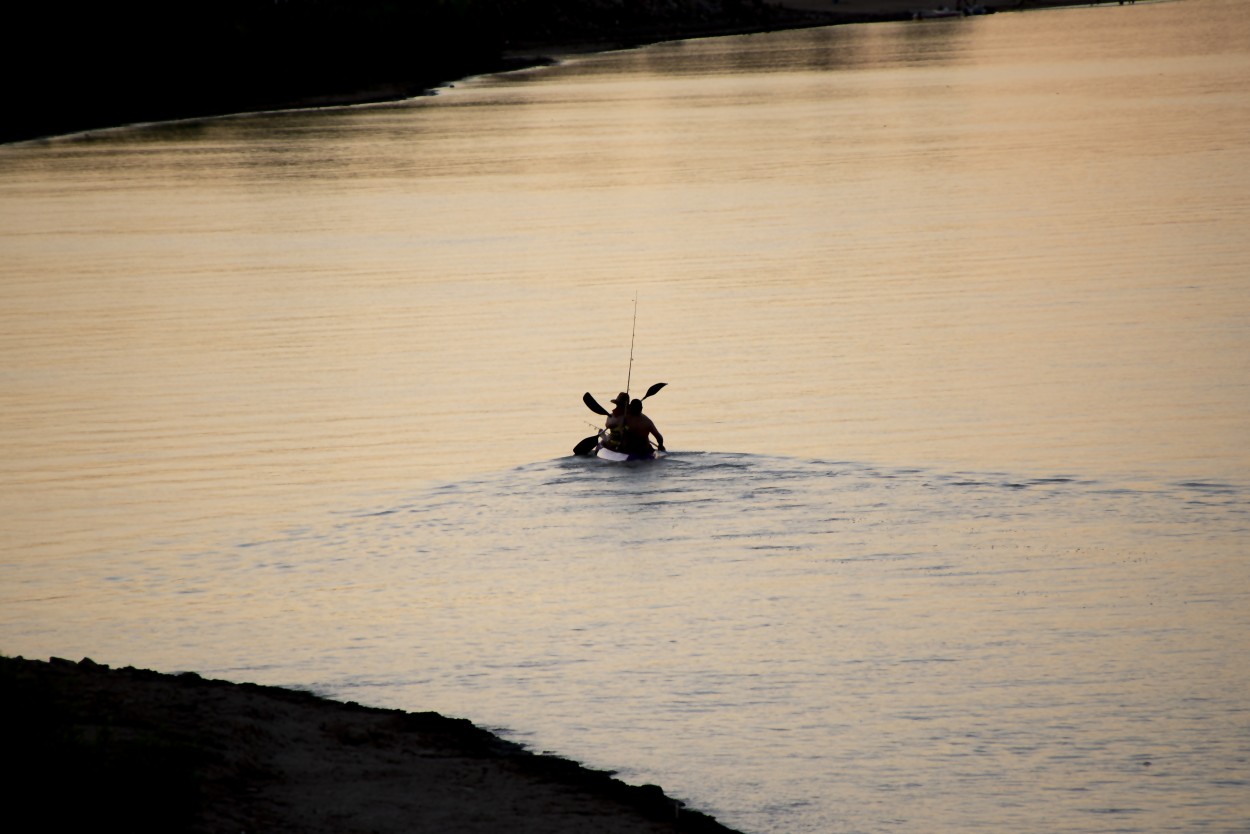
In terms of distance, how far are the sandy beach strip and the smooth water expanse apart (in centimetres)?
94

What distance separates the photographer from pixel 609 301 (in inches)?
1526

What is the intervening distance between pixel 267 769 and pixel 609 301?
26578 mm

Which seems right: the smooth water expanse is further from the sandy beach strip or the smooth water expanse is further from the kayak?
the sandy beach strip

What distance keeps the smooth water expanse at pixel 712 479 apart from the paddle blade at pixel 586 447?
481 millimetres

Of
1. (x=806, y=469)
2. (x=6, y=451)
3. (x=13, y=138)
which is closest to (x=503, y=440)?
(x=806, y=469)

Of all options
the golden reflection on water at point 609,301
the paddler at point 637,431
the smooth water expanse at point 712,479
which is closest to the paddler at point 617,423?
the paddler at point 637,431

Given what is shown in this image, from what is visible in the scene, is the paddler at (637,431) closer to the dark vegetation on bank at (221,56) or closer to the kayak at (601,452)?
the kayak at (601,452)

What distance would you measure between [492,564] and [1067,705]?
6816 mm

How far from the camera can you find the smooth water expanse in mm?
15211

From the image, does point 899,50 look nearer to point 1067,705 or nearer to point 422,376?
point 422,376

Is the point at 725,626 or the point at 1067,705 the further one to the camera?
the point at 725,626

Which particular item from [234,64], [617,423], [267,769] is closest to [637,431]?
[617,423]

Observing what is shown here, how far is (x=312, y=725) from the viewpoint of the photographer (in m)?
14.1

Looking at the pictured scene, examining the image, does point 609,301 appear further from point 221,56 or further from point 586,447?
point 221,56
